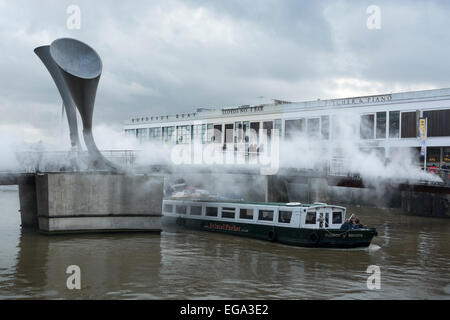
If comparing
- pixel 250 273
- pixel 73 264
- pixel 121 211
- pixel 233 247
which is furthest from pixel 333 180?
pixel 73 264

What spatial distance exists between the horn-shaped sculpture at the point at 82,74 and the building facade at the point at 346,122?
117 feet

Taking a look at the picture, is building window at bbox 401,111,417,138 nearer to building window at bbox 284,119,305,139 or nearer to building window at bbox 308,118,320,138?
building window at bbox 308,118,320,138

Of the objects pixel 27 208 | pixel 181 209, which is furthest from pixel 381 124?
pixel 27 208

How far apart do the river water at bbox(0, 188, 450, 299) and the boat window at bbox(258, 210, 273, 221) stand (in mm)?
1674

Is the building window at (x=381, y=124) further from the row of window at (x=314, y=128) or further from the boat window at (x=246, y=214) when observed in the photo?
the boat window at (x=246, y=214)

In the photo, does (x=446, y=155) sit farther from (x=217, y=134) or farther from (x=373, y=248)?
(x=217, y=134)

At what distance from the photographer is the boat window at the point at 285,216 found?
1163 inches

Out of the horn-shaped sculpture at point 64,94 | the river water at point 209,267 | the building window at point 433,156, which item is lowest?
the river water at point 209,267

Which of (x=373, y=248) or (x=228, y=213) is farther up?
(x=228, y=213)

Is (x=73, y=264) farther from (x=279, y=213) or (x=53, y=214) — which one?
(x=279, y=213)

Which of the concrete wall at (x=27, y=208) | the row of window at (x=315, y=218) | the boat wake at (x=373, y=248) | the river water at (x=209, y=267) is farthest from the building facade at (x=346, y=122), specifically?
the concrete wall at (x=27, y=208)

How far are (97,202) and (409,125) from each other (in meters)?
41.9

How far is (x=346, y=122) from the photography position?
66375 mm

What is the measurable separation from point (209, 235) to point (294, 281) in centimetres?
1348
